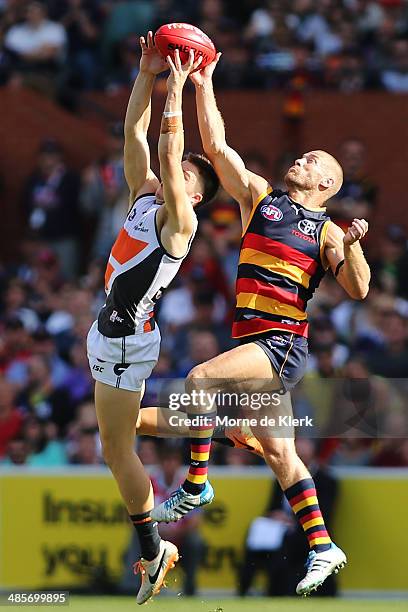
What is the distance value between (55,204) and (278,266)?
713cm

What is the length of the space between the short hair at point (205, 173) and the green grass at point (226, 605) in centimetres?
263

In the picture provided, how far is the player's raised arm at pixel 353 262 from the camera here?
8.20m

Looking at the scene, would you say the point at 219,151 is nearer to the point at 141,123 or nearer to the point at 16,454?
the point at 141,123

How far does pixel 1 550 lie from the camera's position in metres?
11.6

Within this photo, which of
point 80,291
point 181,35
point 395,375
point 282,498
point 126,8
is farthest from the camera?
point 126,8

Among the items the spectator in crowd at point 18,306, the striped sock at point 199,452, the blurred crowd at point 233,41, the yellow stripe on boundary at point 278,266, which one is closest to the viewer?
the striped sock at point 199,452

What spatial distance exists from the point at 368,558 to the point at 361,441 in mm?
949

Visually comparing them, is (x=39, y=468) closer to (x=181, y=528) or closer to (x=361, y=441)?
(x=181, y=528)

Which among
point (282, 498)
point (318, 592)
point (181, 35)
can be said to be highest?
point (181, 35)

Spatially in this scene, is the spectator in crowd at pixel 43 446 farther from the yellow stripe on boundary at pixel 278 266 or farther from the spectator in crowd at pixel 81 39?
the spectator in crowd at pixel 81 39

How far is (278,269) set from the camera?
870cm

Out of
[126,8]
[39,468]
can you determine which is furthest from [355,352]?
[126,8]

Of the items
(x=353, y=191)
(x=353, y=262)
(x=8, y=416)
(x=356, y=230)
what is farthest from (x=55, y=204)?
(x=356, y=230)

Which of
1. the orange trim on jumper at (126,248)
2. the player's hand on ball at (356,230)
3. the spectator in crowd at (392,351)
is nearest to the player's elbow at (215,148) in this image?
the orange trim on jumper at (126,248)
